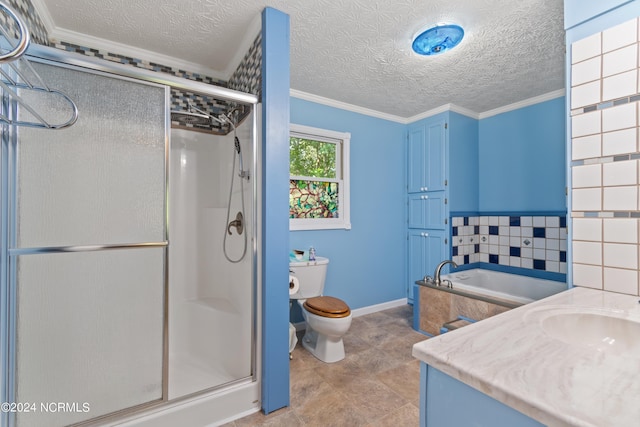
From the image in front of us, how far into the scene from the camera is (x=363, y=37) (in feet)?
6.48

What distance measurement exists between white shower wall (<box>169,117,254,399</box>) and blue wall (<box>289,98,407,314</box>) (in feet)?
2.48

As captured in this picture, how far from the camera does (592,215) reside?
1.31 m

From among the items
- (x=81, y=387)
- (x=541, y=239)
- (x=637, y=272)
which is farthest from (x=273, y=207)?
(x=541, y=239)

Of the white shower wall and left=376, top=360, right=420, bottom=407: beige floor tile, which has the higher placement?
the white shower wall

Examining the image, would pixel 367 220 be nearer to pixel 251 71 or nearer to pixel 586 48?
pixel 251 71

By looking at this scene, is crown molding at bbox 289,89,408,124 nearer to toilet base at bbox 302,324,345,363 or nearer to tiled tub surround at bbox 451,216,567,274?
tiled tub surround at bbox 451,216,567,274

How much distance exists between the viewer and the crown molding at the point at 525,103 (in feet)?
9.20

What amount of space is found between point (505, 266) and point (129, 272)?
3.59 metres

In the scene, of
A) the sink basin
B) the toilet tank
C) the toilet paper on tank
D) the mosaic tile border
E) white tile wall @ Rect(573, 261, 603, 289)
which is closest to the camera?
the sink basin

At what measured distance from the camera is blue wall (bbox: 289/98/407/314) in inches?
118

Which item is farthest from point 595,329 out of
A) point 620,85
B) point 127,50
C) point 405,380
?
point 127,50

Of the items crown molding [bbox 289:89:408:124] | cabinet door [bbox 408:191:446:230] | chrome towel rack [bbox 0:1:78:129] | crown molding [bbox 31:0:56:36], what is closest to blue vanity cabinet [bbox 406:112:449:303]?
cabinet door [bbox 408:191:446:230]

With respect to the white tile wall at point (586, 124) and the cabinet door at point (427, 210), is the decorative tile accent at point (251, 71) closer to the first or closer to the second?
the white tile wall at point (586, 124)

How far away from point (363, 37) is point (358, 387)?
2.37 meters
